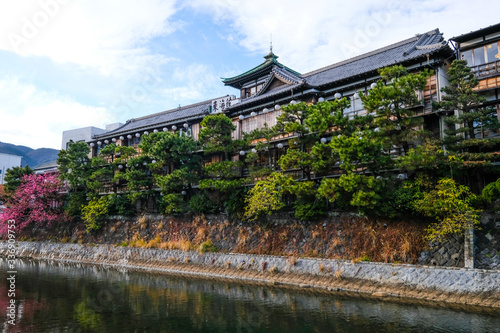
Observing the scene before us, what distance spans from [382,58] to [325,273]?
19.2 metres

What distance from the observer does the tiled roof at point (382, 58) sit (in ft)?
86.5

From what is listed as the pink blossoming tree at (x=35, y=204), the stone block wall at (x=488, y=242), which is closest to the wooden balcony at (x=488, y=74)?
the stone block wall at (x=488, y=242)

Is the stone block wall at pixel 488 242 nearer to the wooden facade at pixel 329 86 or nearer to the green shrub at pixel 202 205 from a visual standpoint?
the wooden facade at pixel 329 86

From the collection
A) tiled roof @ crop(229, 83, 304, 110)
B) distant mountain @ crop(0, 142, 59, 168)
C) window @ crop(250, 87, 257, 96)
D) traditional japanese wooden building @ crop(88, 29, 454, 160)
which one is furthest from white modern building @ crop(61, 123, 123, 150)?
distant mountain @ crop(0, 142, 59, 168)

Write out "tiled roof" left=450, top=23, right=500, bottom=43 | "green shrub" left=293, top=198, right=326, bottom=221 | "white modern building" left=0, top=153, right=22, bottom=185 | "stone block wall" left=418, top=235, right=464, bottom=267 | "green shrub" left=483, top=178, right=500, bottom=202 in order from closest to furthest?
"stone block wall" left=418, top=235, right=464, bottom=267
"green shrub" left=483, top=178, right=500, bottom=202
"tiled roof" left=450, top=23, right=500, bottom=43
"green shrub" left=293, top=198, right=326, bottom=221
"white modern building" left=0, top=153, right=22, bottom=185

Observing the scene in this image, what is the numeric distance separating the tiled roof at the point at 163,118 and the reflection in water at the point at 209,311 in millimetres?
21992

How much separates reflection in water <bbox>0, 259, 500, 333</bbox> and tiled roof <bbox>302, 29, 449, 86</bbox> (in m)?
17.6

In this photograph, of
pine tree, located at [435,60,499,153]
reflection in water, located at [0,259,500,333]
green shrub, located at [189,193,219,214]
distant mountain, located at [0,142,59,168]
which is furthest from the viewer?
distant mountain, located at [0,142,59,168]

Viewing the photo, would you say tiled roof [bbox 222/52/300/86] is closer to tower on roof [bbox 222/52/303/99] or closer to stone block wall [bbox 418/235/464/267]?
tower on roof [bbox 222/52/303/99]

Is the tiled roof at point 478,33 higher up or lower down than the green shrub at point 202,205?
higher up

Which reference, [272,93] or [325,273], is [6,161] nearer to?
[272,93]

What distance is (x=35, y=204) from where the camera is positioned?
1607 inches

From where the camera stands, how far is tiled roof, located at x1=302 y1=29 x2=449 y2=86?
86.5 ft

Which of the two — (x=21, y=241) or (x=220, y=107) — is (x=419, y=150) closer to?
(x=220, y=107)
